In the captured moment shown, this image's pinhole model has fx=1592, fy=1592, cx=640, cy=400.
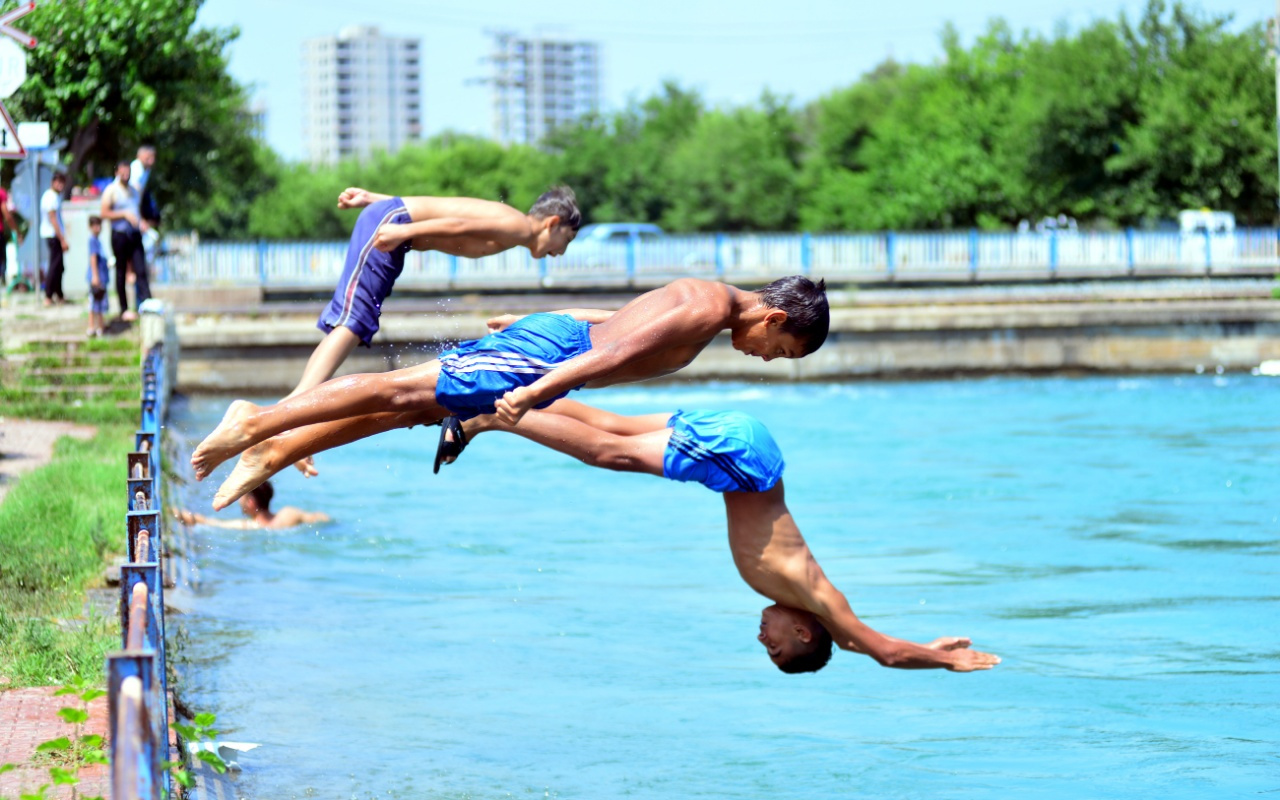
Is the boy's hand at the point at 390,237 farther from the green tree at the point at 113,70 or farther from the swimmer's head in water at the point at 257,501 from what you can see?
the green tree at the point at 113,70

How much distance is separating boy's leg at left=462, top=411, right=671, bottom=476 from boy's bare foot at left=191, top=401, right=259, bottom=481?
3.62 feet

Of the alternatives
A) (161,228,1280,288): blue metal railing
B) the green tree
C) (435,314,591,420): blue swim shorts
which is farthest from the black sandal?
(161,228,1280,288): blue metal railing

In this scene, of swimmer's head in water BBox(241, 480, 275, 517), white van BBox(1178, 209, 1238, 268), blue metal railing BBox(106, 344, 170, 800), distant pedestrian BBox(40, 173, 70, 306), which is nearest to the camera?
blue metal railing BBox(106, 344, 170, 800)

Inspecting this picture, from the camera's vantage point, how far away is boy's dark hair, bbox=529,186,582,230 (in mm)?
8062

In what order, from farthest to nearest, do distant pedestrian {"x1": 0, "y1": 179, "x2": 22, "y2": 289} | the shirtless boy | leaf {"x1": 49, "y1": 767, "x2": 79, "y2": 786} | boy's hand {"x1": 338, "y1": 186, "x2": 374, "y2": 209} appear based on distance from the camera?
distant pedestrian {"x1": 0, "y1": 179, "x2": 22, "y2": 289}
boy's hand {"x1": 338, "y1": 186, "x2": 374, "y2": 209}
the shirtless boy
leaf {"x1": 49, "y1": 767, "x2": 79, "y2": 786}

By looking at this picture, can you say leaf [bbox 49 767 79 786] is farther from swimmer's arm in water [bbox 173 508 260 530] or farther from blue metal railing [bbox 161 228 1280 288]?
blue metal railing [bbox 161 228 1280 288]

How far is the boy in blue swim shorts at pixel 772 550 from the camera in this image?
A: 6.37 meters

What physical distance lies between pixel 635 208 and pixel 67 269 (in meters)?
54.9

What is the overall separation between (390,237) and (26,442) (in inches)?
305

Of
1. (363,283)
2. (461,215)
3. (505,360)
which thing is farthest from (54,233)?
(505,360)

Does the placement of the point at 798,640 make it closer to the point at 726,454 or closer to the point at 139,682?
the point at 726,454

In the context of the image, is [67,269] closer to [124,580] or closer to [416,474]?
[416,474]

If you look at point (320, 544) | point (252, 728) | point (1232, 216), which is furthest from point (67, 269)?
point (1232, 216)

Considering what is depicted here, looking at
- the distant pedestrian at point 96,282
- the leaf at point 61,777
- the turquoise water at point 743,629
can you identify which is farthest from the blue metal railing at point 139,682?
the distant pedestrian at point 96,282
